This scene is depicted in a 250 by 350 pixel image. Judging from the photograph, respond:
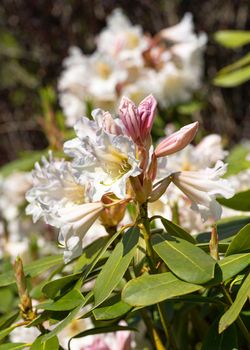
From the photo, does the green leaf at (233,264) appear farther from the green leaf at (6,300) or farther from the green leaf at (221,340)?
the green leaf at (6,300)

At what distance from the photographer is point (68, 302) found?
935mm

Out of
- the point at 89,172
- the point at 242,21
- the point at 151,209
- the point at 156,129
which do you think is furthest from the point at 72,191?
the point at 242,21

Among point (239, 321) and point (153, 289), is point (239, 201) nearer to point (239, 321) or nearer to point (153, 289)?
point (239, 321)

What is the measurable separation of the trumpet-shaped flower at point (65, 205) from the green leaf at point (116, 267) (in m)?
0.07

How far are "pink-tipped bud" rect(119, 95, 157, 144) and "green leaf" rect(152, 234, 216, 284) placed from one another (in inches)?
5.4

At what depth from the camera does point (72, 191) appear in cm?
110

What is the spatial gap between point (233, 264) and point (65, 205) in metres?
0.31

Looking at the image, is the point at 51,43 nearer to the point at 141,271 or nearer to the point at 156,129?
the point at 156,129

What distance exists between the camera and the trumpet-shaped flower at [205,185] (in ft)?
3.11

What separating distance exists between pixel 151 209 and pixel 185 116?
1750 mm

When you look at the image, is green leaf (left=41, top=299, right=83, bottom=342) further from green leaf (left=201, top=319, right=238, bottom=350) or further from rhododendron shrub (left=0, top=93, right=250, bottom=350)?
green leaf (left=201, top=319, right=238, bottom=350)

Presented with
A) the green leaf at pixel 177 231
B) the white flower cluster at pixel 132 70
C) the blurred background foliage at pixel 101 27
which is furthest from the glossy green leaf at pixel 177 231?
the blurred background foliage at pixel 101 27

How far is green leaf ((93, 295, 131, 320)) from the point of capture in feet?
2.94

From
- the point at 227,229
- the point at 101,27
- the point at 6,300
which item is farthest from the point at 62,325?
the point at 101,27
